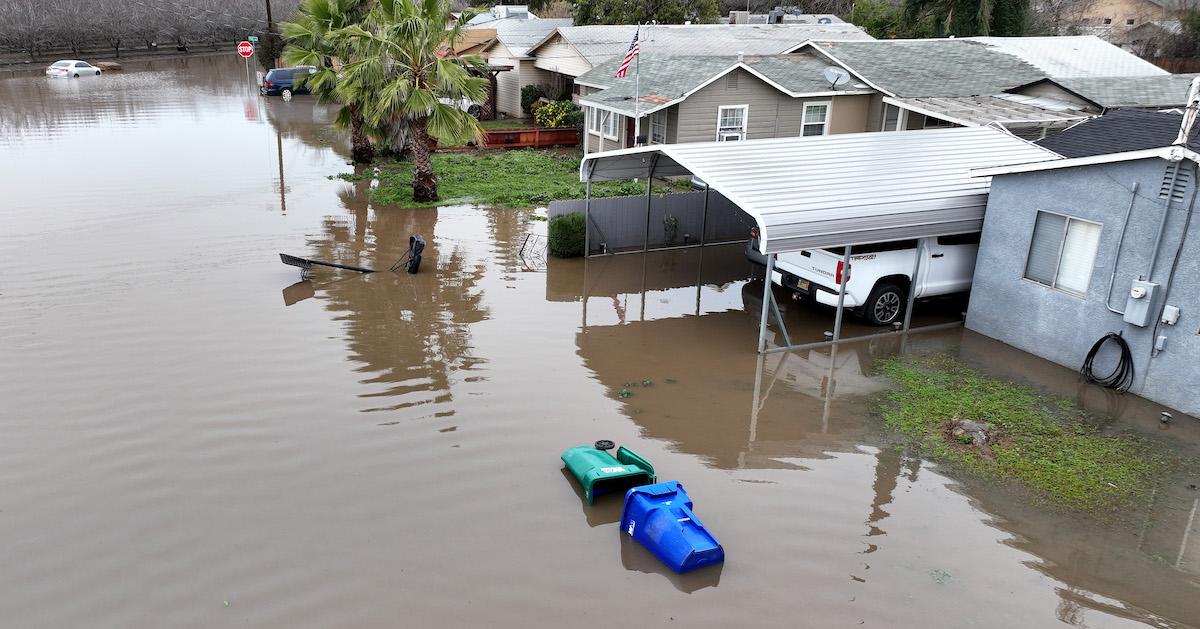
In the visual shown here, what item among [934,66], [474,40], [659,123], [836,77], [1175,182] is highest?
[934,66]

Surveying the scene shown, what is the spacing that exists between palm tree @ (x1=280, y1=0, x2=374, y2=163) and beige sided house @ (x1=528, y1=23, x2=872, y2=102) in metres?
9.29

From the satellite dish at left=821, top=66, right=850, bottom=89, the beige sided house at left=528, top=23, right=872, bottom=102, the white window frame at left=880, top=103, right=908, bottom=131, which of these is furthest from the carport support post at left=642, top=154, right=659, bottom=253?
the beige sided house at left=528, top=23, right=872, bottom=102

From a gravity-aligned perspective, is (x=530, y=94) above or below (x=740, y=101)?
below

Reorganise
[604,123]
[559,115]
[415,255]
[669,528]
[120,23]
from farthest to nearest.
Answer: [120,23] < [559,115] < [604,123] < [415,255] < [669,528]

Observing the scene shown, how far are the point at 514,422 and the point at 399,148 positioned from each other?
19.8 meters

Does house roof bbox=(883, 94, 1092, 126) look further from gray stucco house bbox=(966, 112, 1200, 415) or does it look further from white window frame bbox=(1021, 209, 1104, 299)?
white window frame bbox=(1021, 209, 1104, 299)

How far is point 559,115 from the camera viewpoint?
33.1 meters

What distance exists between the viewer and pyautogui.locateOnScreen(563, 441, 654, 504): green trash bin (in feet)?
30.3

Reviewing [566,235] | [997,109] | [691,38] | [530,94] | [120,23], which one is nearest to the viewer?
[566,235]

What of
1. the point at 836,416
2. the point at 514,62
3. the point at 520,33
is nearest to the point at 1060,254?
the point at 836,416

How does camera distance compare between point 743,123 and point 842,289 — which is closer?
point 842,289

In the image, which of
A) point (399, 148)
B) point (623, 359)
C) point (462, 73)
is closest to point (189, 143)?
point (399, 148)

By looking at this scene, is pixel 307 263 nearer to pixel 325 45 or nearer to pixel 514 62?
pixel 325 45

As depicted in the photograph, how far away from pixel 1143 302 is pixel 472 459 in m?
9.55
